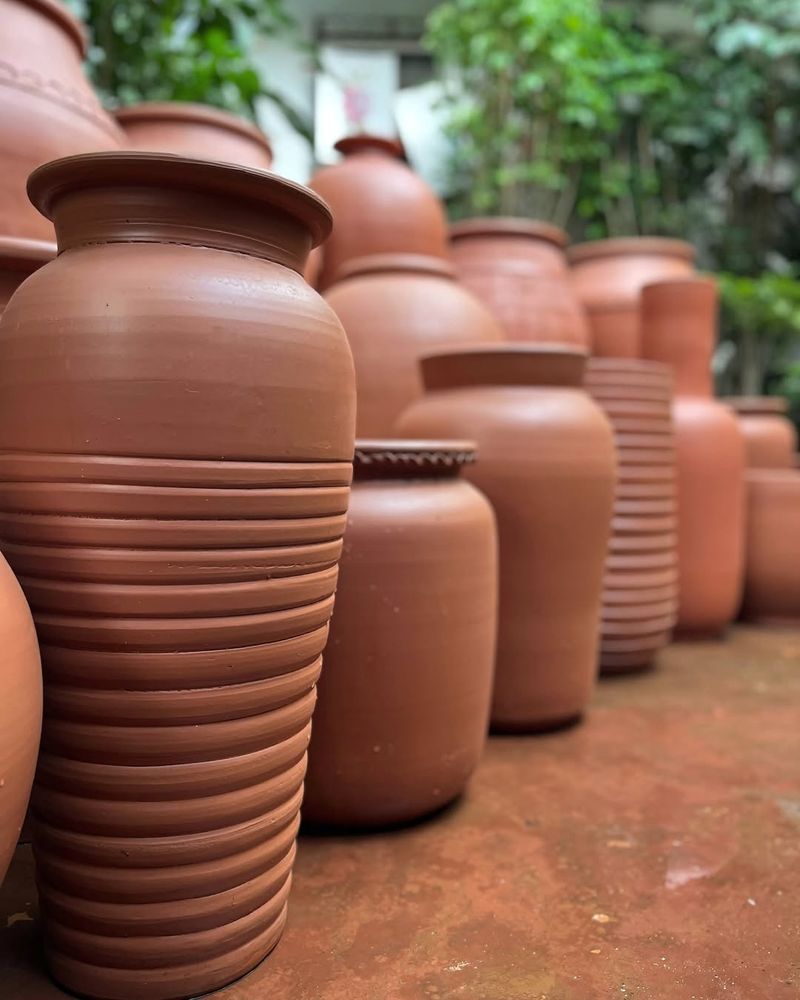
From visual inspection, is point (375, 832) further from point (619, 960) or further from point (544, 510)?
point (544, 510)

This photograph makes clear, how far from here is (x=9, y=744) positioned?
98 cm

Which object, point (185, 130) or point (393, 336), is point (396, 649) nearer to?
point (393, 336)

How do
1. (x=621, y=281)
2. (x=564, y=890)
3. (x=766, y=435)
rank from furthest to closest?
(x=766, y=435), (x=621, y=281), (x=564, y=890)

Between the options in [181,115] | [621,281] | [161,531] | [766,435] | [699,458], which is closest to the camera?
[161,531]

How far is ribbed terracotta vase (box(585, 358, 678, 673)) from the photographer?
9.42 feet

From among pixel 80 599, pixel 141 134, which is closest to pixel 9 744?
pixel 80 599

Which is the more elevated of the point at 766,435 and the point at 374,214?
the point at 374,214

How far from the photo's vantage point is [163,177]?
1.14 meters

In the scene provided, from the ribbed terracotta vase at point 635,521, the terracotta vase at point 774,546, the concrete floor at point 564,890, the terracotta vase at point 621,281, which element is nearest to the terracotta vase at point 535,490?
the concrete floor at point 564,890

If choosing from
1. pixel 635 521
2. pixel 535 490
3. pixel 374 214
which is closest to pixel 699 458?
pixel 635 521

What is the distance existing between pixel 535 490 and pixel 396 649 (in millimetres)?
693

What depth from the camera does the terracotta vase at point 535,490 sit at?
2176mm

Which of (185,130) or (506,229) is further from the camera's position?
(506,229)

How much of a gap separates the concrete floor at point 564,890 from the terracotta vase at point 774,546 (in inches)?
62.6
